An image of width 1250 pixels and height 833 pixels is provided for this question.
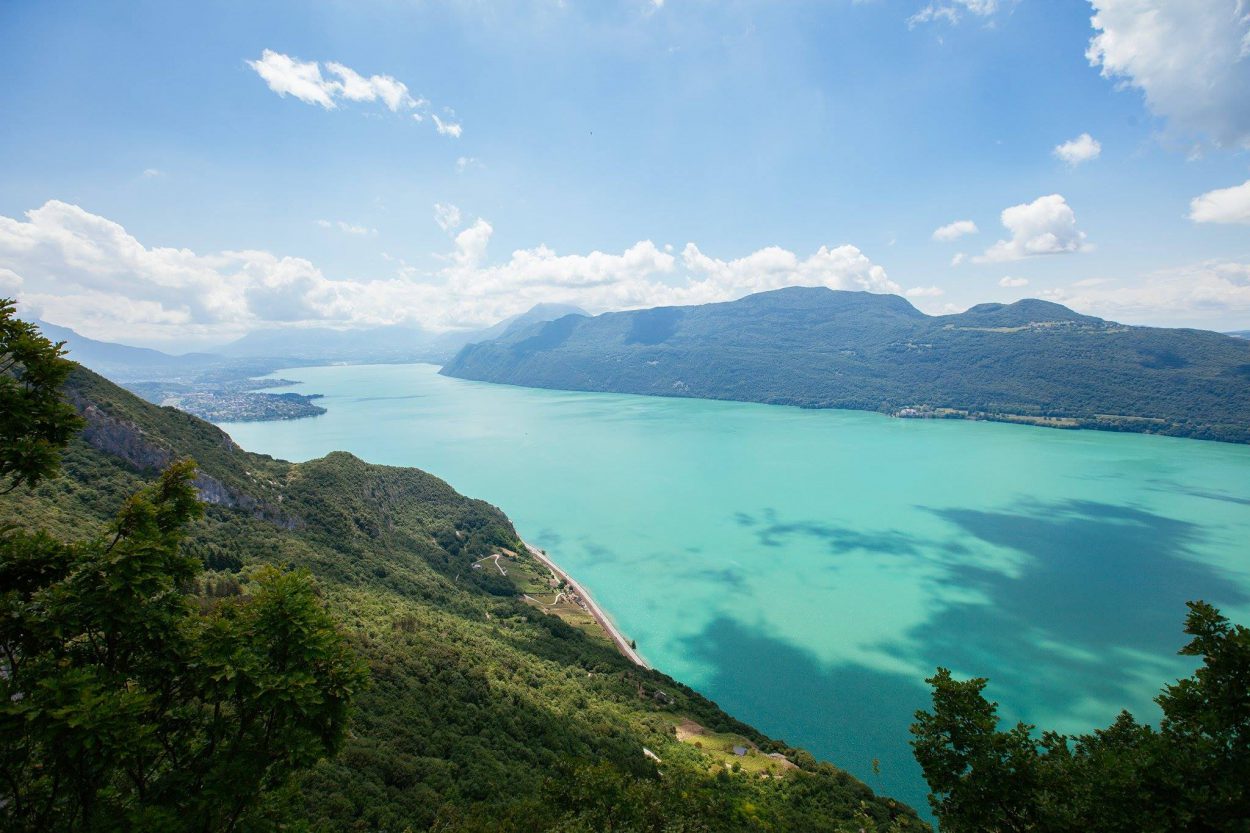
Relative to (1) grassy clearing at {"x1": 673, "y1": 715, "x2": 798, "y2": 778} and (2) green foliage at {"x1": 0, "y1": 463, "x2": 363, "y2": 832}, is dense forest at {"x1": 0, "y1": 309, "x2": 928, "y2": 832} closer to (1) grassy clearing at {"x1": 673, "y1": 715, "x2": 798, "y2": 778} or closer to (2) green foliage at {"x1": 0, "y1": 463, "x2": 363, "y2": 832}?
(2) green foliage at {"x1": 0, "y1": 463, "x2": 363, "y2": 832}

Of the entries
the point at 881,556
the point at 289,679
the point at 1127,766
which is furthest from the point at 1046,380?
the point at 289,679

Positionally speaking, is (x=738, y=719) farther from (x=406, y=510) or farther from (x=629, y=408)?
(x=629, y=408)

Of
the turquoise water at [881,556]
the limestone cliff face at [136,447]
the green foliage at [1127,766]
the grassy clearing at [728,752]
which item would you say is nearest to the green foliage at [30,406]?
the green foliage at [1127,766]

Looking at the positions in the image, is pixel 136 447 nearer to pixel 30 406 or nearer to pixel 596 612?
pixel 596 612

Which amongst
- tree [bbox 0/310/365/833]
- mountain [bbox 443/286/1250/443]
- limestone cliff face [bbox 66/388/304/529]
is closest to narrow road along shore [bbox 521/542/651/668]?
limestone cliff face [bbox 66/388/304/529]

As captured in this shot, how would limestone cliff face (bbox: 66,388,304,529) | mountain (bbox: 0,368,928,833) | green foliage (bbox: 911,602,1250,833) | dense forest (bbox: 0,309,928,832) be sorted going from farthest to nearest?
limestone cliff face (bbox: 66,388,304,529), mountain (bbox: 0,368,928,833), green foliage (bbox: 911,602,1250,833), dense forest (bbox: 0,309,928,832)

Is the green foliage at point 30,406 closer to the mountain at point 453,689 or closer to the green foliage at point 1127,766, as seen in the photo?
the mountain at point 453,689

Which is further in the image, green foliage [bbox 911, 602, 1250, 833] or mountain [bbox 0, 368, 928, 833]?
mountain [bbox 0, 368, 928, 833]

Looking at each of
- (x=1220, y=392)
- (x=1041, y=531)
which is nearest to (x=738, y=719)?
(x=1041, y=531)
